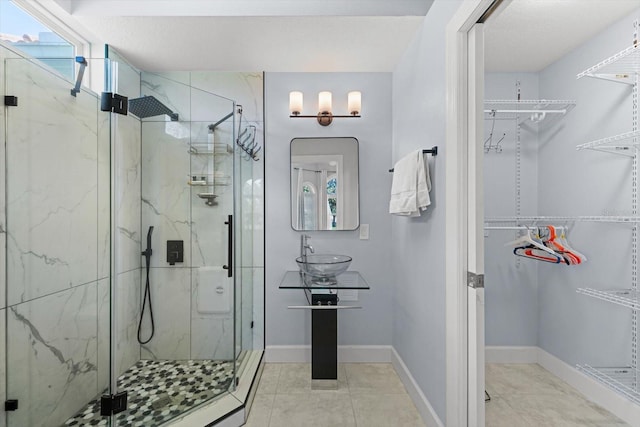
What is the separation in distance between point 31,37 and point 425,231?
2547mm

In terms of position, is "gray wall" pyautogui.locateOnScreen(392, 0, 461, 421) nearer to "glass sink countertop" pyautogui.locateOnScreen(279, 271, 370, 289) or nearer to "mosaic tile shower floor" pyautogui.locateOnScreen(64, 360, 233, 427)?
"glass sink countertop" pyautogui.locateOnScreen(279, 271, 370, 289)

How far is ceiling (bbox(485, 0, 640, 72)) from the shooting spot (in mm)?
1760

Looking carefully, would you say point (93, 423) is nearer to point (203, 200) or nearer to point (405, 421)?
point (203, 200)

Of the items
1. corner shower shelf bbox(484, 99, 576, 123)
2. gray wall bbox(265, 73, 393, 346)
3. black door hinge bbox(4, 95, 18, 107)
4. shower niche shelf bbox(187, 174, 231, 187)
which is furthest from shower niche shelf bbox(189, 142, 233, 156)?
corner shower shelf bbox(484, 99, 576, 123)

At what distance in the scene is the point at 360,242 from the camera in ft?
8.93

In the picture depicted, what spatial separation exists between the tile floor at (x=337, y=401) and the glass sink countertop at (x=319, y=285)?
2.46 feet

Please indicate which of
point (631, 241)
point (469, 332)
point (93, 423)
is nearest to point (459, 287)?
point (469, 332)

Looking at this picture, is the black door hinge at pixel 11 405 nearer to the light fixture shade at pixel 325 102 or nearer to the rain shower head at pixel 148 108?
the rain shower head at pixel 148 108

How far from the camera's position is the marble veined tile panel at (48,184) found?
1433 millimetres

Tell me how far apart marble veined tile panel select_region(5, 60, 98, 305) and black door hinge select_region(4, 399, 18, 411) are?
45cm

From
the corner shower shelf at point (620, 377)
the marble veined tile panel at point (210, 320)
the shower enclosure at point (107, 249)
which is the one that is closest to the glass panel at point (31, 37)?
the shower enclosure at point (107, 249)

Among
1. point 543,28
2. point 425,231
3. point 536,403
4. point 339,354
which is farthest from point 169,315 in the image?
point 543,28

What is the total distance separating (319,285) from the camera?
2182 millimetres

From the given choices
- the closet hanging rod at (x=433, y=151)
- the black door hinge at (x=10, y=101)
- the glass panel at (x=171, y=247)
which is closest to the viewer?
the black door hinge at (x=10, y=101)
